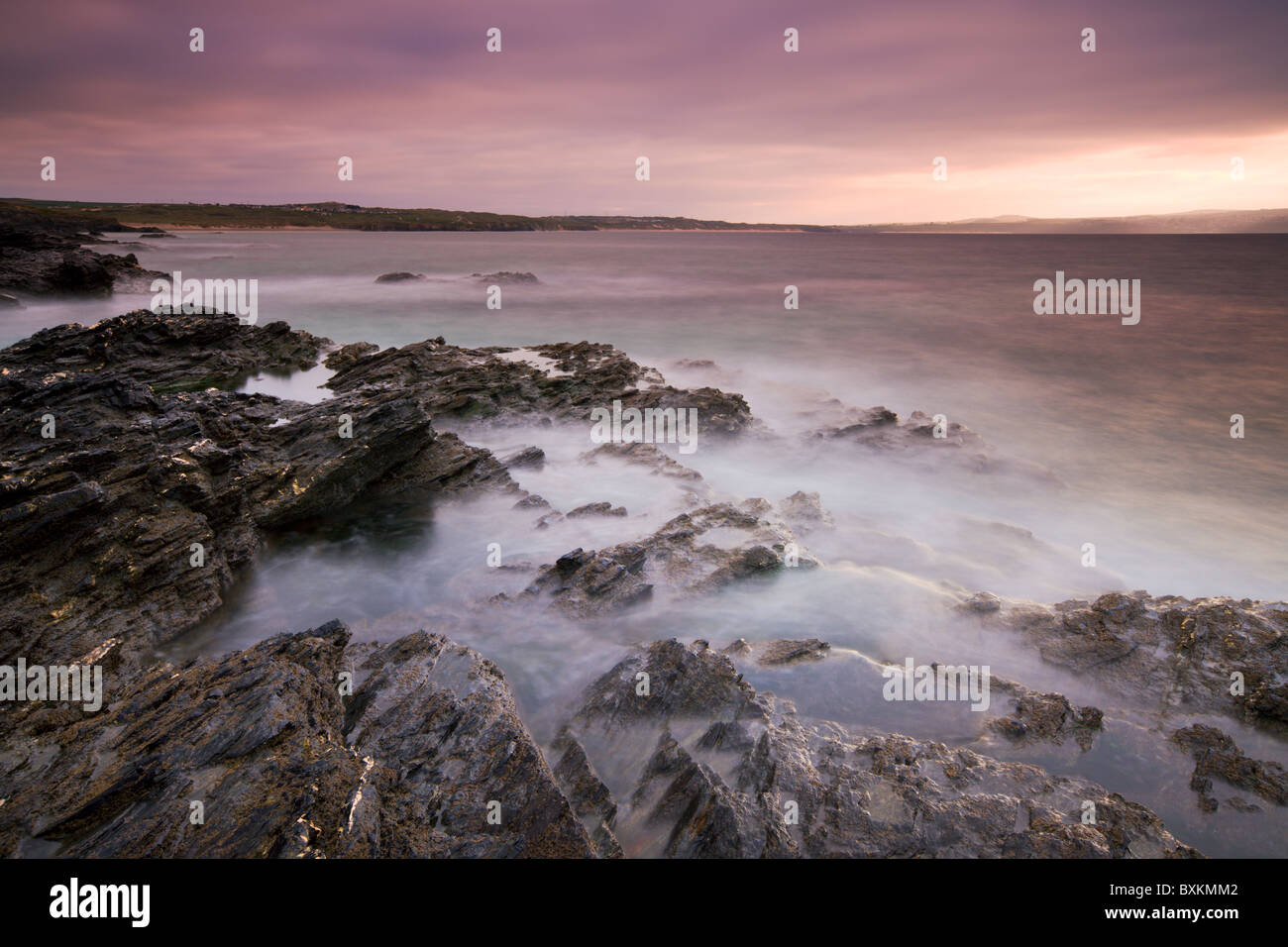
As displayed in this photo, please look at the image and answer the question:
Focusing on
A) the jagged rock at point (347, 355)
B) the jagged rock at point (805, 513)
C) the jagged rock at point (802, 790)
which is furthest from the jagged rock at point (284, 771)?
the jagged rock at point (347, 355)

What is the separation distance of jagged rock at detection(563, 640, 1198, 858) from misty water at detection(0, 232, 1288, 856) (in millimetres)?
662

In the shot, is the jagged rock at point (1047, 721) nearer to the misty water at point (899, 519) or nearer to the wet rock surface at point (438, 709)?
the wet rock surface at point (438, 709)

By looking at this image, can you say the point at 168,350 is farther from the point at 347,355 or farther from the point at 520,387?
the point at 520,387

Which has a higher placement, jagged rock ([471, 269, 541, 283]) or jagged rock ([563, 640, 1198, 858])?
jagged rock ([471, 269, 541, 283])

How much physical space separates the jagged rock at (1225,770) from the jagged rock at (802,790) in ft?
3.84

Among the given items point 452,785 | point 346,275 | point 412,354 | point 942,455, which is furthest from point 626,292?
point 452,785

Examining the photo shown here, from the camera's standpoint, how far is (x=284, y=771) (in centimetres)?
430

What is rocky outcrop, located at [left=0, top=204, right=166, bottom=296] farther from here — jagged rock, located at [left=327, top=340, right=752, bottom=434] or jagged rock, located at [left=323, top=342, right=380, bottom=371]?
jagged rock, located at [left=327, top=340, right=752, bottom=434]

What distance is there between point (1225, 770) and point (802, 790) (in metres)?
4.01

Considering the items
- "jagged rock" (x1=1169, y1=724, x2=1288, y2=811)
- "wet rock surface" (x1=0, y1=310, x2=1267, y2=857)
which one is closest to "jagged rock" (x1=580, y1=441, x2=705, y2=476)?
"wet rock surface" (x1=0, y1=310, x2=1267, y2=857)

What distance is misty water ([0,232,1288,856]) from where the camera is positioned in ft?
22.6

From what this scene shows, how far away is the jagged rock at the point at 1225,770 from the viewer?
529cm

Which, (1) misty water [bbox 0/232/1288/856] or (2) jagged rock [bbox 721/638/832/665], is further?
(2) jagged rock [bbox 721/638/832/665]
